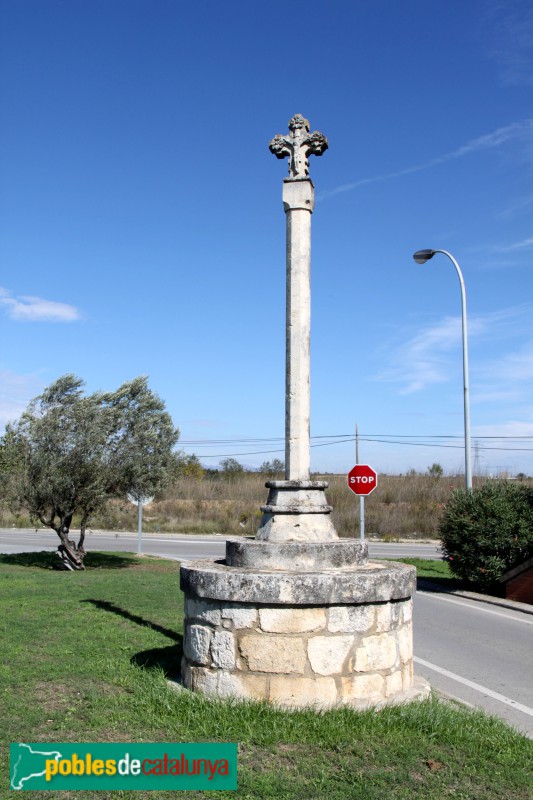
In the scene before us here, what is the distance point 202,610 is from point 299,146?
4.33 m

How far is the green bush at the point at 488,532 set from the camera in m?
13.1

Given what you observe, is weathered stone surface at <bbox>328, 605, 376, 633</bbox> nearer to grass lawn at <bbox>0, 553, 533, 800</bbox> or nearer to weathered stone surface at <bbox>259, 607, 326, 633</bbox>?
weathered stone surface at <bbox>259, 607, 326, 633</bbox>

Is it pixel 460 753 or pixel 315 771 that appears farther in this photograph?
pixel 460 753

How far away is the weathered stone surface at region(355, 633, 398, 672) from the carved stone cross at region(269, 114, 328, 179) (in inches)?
165

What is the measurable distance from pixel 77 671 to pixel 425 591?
9531 mm

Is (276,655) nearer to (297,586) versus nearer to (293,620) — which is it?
(293,620)

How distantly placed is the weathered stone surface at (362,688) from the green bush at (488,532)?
27.5 feet

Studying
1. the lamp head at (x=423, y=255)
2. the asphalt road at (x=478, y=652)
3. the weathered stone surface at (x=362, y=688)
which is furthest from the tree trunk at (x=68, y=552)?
the weathered stone surface at (x=362, y=688)

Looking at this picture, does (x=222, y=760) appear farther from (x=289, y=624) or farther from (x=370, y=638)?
(x=370, y=638)

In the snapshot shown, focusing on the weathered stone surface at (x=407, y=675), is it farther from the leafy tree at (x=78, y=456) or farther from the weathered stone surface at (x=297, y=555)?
the leafy tree at (x=78, y=456)

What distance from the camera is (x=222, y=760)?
13.8ft

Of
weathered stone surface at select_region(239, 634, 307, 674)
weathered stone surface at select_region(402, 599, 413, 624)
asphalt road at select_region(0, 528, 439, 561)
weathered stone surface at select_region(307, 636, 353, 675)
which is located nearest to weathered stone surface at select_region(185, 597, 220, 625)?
weathered stone surface at select_region(239, 634, 307, 674)

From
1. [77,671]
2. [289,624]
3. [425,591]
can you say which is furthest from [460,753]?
[425,591]

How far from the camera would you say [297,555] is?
227 inches
